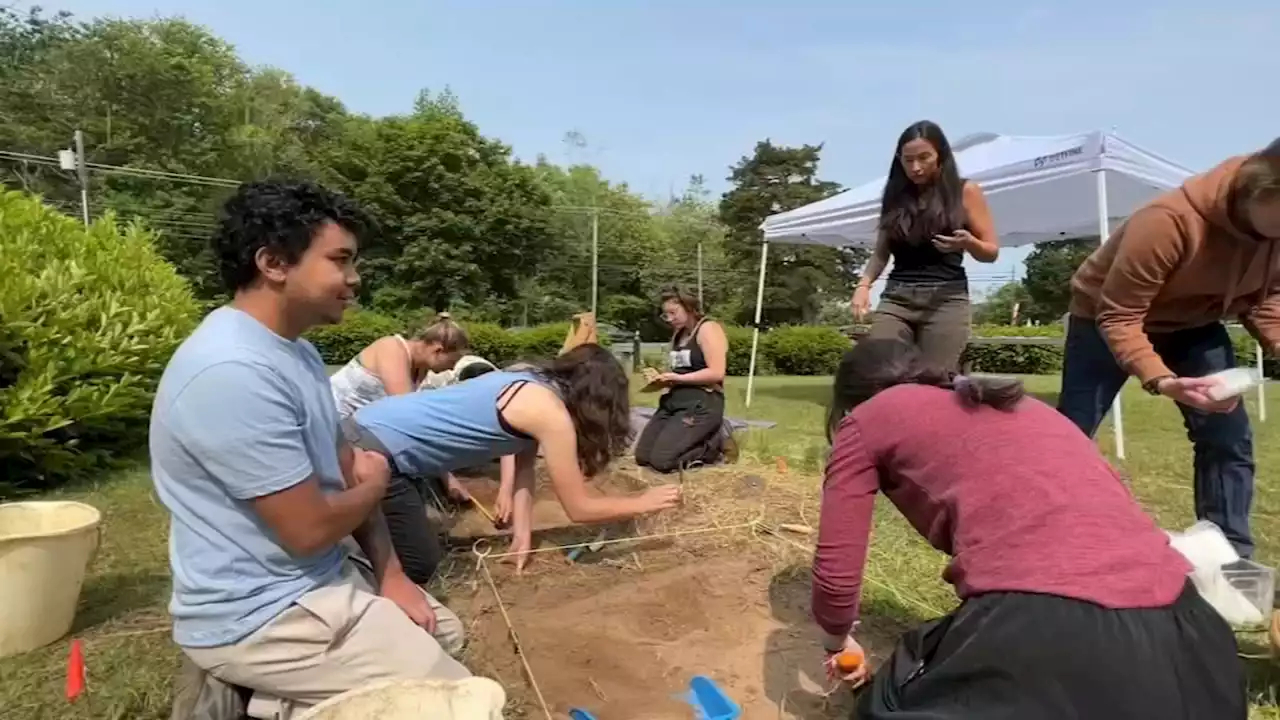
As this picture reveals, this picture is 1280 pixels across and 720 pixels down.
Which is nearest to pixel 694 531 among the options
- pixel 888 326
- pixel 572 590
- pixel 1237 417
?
pixel 572 590

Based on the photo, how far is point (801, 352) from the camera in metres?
19.8

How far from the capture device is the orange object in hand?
193 centimetres

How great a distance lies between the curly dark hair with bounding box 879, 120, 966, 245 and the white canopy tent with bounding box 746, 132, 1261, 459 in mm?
1962

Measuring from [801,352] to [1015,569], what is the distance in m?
18.6

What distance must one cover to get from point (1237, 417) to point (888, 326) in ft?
4.73

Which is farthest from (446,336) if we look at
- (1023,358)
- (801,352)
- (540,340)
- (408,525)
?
(1023,358)

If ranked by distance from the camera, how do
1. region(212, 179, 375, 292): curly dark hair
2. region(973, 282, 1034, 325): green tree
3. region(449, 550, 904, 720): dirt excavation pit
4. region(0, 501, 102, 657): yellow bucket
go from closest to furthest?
region(212, 179, 375, 292): curly dark hair < region(449, 550, 904, 720): dirt excavation pit < region(0, 501, 102, 657): yellow bucket < region(973, 282, 1034, 325): green tree

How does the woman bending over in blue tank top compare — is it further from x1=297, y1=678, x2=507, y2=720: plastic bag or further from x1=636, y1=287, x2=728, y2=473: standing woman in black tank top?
x1=636, y1=287, x2=728, y2=473: standing woman in black tank top

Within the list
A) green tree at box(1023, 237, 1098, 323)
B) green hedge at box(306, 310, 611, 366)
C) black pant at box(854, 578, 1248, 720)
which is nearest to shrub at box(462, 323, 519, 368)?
green hedge at box(306, 310, 611, 366)

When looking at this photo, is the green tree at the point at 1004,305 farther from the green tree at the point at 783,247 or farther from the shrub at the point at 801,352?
the shrub at the point at 801,352

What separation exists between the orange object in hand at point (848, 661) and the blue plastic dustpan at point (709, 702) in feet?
1.05

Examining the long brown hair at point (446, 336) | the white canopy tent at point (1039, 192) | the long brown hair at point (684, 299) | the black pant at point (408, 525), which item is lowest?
the black pant at point (408, 525)

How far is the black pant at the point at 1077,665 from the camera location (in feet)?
4.48

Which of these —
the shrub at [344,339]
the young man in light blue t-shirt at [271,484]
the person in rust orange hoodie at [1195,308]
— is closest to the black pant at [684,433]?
the person in rust orange hoodie at [1195,308]
